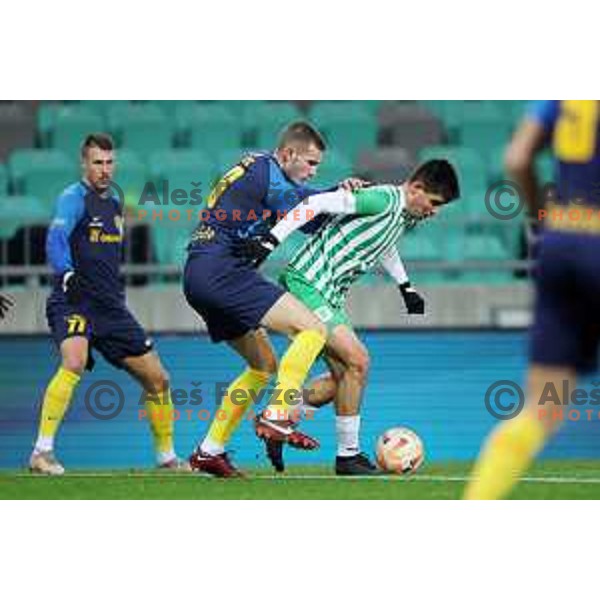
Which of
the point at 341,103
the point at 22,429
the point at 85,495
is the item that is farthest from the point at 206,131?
the point at 85,495

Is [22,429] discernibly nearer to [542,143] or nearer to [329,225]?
[329,225]

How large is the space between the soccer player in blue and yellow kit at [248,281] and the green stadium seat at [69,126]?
7.87 meters

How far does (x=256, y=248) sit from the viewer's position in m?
8.98

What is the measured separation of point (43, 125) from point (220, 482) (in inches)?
347

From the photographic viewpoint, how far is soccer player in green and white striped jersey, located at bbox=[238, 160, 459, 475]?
9.54m

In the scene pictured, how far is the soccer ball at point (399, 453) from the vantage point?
961 cm

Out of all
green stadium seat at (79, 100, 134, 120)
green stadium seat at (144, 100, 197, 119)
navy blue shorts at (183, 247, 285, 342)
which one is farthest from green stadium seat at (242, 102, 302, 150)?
navy blue shorts at (183, 247, 285, 342)

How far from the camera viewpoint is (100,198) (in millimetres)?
10086

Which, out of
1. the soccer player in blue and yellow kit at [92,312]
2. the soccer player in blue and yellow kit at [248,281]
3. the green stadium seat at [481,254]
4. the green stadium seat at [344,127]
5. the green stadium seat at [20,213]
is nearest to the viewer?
the soccer player in blue and yellow kit at [248,281]

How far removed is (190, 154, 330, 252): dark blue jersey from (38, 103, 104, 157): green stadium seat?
311 inches

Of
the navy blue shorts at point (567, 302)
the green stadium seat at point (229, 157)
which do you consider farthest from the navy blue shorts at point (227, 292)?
the green stadium seat at point (229, 157)

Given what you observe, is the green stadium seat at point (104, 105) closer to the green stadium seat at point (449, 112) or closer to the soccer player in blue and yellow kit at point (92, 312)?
the green stadium seat at point (449, 112)

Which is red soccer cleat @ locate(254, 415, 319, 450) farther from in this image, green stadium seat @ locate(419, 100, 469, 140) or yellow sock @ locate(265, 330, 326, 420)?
green stadium seat @ locate(419, 100, 469, 140)

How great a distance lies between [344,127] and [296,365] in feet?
29.0
